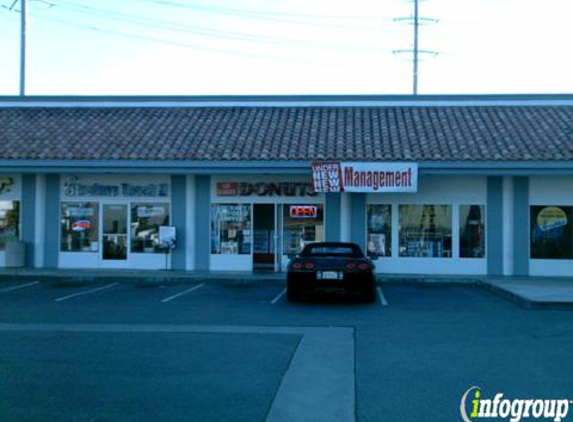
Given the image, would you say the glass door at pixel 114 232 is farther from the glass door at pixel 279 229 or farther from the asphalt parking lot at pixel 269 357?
the asphalt parking lot at pixel 269 357

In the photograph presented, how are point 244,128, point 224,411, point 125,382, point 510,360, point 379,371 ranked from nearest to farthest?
point 224,411, point 125,382, point 379,371, point 510,360, point 244,128

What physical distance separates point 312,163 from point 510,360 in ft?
36.1

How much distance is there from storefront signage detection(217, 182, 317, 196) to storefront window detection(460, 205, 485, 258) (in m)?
4.58

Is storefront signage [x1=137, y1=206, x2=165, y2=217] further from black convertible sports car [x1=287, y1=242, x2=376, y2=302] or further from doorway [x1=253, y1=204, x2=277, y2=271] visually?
black convertible sports car [x1=287, y1=242, x2=376, y2=302]

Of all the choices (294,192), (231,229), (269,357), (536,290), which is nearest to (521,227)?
(536,290)

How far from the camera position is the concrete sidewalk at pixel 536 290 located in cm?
1291

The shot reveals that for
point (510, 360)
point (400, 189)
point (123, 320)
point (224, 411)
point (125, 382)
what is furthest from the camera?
point (400, 189)

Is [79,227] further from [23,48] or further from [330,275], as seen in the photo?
[23,48]

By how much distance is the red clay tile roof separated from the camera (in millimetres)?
19250

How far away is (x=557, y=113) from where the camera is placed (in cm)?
2184

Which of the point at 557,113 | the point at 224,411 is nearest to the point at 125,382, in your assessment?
the point at 224,411

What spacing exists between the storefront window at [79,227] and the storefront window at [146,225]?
1238mm

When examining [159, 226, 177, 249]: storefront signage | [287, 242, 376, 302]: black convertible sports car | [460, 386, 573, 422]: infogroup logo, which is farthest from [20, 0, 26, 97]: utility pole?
[460, 386, 573, 422]: infogroup logo

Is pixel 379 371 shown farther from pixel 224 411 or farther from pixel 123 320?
pixel 123 320
